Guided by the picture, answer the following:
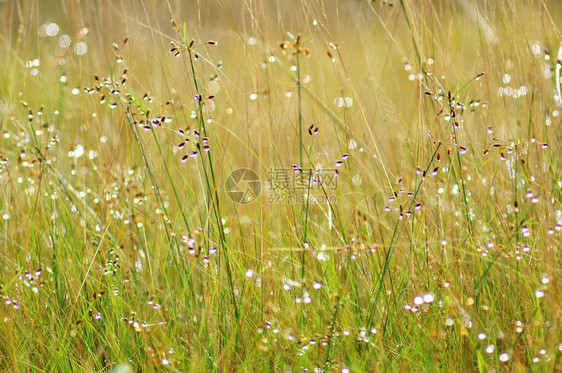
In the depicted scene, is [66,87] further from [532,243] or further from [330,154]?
[532,243]

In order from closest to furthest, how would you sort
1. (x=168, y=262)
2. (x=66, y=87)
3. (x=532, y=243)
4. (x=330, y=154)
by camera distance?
(x=532, y=243)
(x=168, y=262)
(x=330, y=154)
(x=66, y=87)

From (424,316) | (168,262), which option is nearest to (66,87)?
(168,262)

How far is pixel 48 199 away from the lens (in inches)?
79.4

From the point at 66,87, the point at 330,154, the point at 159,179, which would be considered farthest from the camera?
the point at 66,87

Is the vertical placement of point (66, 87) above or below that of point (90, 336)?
above

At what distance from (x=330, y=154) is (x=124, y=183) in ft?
2.15

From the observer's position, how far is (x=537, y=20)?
2094 millimetres

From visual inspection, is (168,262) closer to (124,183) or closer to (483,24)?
(124,183)

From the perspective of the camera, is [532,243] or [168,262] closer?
[532,243]

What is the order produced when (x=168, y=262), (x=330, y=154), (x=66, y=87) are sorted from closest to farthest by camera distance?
(x=168, y=262)
(x=330, y=154)
(x=66, y=87)

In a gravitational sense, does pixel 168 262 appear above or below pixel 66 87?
below

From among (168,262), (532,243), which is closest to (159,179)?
(168,262)

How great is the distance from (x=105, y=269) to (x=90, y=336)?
167mm

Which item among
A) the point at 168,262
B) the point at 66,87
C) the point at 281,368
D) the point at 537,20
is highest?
the point at 537,20
